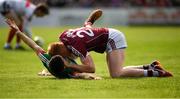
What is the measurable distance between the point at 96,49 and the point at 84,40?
0.50 meters

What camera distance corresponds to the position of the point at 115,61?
41.5ft

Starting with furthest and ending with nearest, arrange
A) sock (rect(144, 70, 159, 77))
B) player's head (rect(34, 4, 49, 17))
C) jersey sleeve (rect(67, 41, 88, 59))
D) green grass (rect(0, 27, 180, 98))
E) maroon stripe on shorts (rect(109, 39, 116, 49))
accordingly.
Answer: player's head (rect(34, 4, 49, 17))
sock (rect(144, 70, 159, 77))
maroon stripe on shorts (rect(109, 39, 116, 49))
jersey sleeve (rect(67, 41, 88, 59))
green grass (rect(0, 27, 180, 98))

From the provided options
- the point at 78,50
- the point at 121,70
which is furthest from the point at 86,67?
the point at 121,70

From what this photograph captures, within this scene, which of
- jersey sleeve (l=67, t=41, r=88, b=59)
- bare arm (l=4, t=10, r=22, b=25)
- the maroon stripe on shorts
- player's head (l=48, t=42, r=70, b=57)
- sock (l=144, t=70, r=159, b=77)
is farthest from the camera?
bare arm (l=4, t=10, r=22, b=25)

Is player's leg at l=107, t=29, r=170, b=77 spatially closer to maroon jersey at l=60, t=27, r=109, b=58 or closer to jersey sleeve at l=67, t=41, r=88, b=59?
maroon jersey at l=60, t=27, r=109, b=58

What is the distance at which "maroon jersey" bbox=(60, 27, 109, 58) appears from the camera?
39.8 ft

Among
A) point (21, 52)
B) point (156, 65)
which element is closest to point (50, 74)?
point (156, 65)

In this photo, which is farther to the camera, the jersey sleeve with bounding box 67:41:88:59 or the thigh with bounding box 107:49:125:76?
the thigh with bounding box 107:49:125:76

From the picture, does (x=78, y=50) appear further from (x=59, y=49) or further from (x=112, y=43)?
(x=112, y=43)

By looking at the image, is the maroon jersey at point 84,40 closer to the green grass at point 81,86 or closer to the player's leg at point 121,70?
the player's leg at point 121,70

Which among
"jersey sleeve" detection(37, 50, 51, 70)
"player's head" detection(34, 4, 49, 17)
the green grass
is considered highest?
"player's head" detection(34, 4, 49, 17)

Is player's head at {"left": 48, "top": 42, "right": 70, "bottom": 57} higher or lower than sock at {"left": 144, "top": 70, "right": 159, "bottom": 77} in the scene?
higher

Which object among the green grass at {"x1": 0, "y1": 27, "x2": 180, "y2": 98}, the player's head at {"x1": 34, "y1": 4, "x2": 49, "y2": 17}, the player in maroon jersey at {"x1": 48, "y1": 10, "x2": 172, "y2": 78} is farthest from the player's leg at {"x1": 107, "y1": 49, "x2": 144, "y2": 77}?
the player's head at {"x1": 34, "y1": 4, "x2": 49, "y2": 17}

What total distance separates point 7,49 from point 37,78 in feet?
32.2
